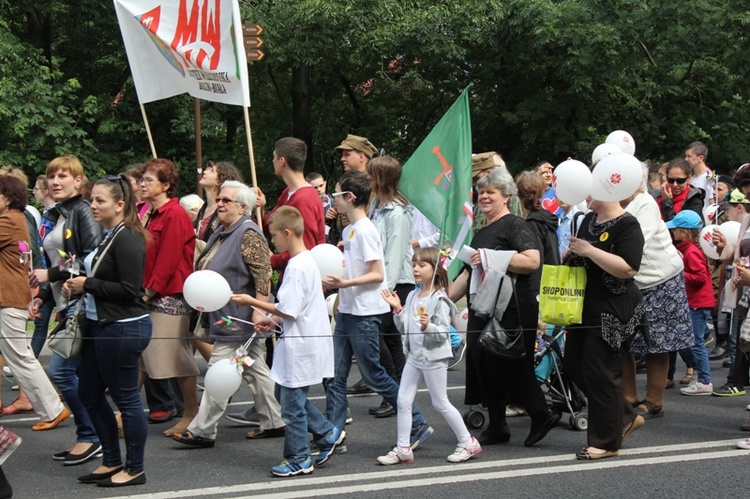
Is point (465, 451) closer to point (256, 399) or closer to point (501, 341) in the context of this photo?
point (501, 341)

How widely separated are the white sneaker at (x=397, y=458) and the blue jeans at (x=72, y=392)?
190 centimetres

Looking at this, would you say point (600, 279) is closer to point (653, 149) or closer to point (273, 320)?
point (273, 320)

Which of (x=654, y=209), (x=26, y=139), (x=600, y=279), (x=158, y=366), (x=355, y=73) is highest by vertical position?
(x=355, y=73)

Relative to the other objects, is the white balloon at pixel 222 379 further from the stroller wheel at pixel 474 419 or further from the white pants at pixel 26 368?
the stroller wheel at pixel 474 419

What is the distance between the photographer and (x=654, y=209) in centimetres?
709

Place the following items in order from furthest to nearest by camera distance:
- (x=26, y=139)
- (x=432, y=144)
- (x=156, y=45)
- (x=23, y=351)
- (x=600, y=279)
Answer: (x=26, y=139)
(x=156, y=45)
(x=23, y=351)
(x=432, y=144)
(x=600, y=279)

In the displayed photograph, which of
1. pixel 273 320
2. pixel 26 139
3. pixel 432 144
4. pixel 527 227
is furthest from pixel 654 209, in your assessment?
pixel 26 139

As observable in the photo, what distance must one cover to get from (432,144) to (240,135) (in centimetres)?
1381

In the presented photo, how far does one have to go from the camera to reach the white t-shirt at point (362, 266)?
257 inches

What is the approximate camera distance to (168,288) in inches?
276

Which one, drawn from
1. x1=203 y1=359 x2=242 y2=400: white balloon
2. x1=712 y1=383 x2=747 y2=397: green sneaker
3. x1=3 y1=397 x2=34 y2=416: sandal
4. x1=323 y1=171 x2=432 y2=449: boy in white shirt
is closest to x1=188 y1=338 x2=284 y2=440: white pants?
x1=203 y1=359 x2=242 y2=400: white balloon

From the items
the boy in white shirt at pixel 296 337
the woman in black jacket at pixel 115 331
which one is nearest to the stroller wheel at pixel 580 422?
the boy in white shirt at pixel 296 337

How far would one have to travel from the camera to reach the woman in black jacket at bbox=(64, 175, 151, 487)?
18.6 feet

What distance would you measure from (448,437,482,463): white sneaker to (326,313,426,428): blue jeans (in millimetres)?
407
